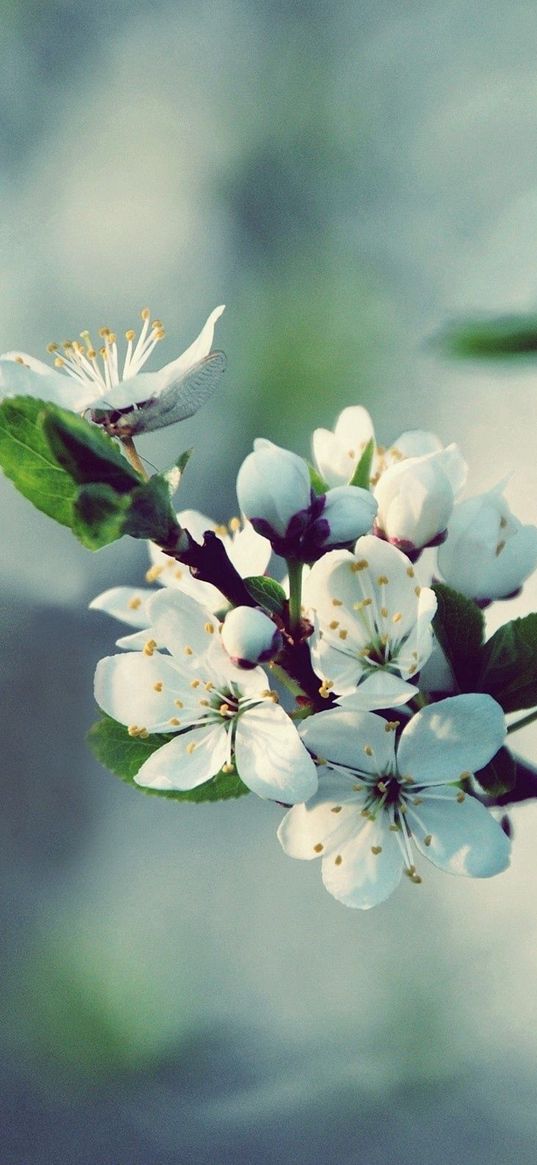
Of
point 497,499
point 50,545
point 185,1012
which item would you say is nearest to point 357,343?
point 50,545

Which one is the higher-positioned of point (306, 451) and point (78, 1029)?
point (306, 451)

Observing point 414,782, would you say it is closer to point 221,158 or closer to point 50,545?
point 50,545

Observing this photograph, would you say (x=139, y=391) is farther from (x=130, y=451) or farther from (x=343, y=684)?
(x=343, y=684)

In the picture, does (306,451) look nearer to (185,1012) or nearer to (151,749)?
(185,1012)

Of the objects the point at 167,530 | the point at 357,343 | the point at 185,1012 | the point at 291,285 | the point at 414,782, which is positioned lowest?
the point at 185,1012

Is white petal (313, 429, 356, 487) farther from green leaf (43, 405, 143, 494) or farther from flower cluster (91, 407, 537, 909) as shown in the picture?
green leaf (43, 405, 143, 494)

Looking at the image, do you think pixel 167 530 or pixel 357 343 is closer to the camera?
pixel 167 530

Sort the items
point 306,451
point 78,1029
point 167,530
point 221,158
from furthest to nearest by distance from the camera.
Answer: point 221,158, point 306,451, point 78,1029, point 167,530

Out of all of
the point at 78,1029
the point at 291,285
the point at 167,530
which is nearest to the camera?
the point at 167,530
